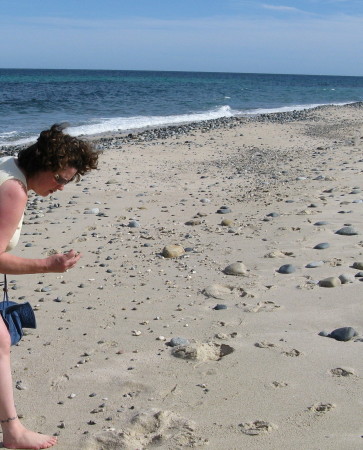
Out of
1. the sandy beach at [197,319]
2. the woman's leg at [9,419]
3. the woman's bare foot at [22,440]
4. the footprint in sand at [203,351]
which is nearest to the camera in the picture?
the woman's leg at [9,419]

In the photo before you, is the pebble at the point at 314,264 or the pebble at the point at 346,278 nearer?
the pebble at the point at 346,278

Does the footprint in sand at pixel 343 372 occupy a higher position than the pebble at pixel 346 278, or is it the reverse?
the pebble at pixel 346 278

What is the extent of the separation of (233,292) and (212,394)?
151 cm

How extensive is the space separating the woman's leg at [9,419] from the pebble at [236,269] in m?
2.52

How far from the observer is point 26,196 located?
2.67 metres

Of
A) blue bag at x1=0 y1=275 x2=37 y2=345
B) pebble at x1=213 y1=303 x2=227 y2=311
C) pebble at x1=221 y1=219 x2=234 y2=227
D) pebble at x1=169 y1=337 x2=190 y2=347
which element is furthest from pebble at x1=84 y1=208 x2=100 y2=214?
blue bag at x1=0 y1=275 x2=37 y2=345

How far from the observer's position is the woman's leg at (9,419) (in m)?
2.69

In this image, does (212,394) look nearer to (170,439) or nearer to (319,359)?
(170,439)

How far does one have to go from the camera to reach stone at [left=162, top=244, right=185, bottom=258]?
562 centimetres

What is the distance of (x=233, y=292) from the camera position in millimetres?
4707

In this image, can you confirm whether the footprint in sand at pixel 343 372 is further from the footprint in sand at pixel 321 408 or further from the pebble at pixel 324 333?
the pebble at pixel 324 333

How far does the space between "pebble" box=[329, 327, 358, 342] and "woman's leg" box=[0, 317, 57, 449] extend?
1855mm

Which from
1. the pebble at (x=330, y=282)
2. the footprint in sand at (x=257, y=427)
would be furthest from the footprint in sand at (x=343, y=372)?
the pebble at (x=330, y=282)

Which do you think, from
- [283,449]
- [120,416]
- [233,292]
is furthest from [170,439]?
[233,292]
